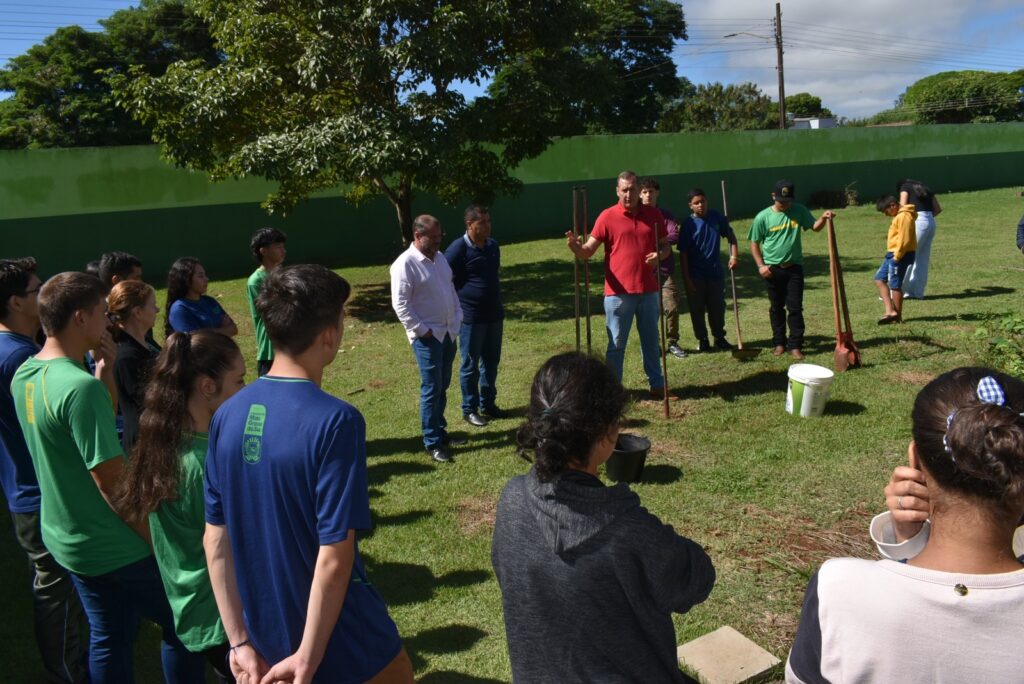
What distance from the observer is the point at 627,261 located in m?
6.91

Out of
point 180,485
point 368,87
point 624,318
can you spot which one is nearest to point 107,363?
point 180,485

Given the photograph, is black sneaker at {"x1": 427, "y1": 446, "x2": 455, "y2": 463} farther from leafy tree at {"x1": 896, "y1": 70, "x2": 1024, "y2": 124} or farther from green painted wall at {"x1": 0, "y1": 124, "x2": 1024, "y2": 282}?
leafy tree at {"x1": 896, "y1": 70, "x2": 1024, "y2": 124}

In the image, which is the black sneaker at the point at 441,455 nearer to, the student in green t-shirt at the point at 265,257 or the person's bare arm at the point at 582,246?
the student in green t-shirt at the point at 265,257

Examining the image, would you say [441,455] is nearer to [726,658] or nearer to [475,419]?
[475,419]

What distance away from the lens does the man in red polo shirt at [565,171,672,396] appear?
6.91 meters

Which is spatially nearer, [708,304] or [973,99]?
[708,304]

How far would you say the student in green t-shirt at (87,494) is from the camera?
275 cm

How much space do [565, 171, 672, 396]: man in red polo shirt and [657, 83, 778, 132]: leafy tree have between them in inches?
1977

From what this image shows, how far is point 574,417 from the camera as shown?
1.95 m

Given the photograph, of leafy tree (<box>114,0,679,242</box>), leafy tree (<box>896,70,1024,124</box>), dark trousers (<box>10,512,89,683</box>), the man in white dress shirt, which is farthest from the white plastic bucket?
leafy tree (<box>896,70,1024,124</box>)

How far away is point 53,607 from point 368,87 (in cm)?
1024

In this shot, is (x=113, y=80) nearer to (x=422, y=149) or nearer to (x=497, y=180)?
(x=422, y=149)

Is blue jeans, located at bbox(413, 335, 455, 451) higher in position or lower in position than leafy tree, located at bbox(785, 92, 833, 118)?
lower

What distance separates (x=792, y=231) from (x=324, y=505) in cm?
744
